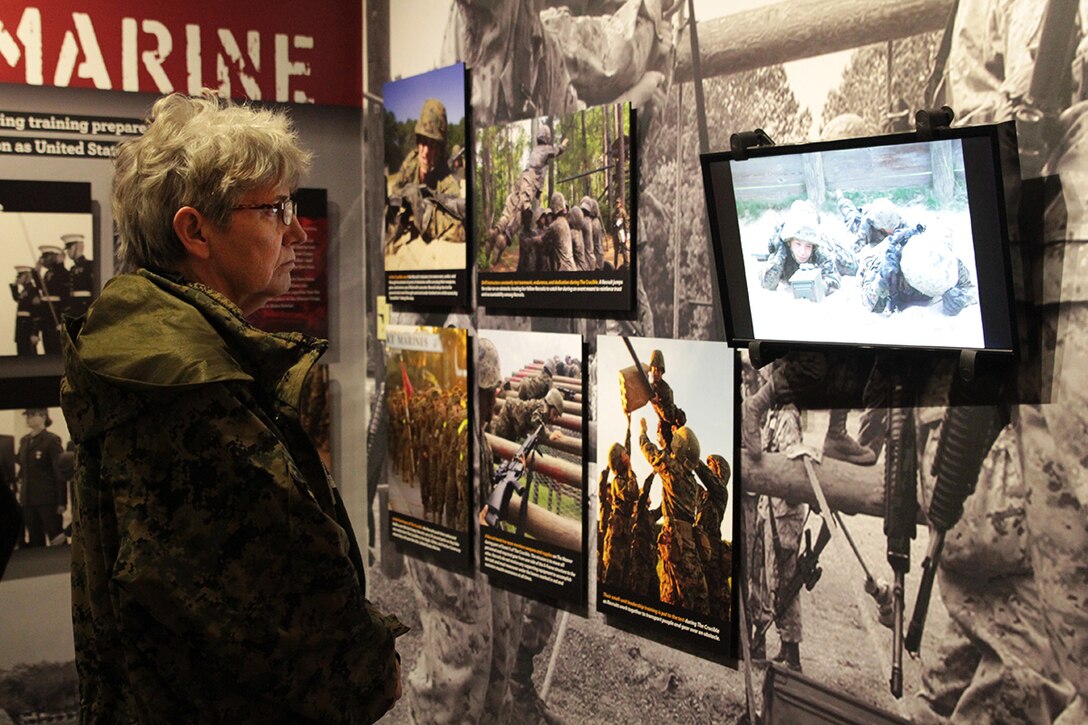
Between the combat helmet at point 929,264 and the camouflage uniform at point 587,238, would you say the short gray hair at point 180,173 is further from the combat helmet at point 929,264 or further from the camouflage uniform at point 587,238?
the camouflage uniform at point 587,238

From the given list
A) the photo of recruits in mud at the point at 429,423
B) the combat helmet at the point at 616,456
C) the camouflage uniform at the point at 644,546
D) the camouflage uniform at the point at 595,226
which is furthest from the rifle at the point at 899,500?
the photo of recruits in mud at the point at 429,423

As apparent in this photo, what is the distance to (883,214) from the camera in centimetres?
223

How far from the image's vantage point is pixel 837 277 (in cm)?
234

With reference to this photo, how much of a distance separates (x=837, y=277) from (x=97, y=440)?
153 cm

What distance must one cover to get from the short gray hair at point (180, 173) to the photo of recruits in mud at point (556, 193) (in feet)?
4.44

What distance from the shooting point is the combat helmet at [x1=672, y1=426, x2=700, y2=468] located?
2.87 m

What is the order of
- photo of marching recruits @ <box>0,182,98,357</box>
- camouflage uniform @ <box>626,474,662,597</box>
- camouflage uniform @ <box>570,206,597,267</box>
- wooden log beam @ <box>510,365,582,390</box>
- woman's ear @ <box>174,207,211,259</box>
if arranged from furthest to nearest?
photo of marching recruits @ <box>0,182,98,357</box> < wooden log beam @ <box>510,365,582,390</box> < camouflage uniform @ <box>570,206,597,267</box> < camouflage uniform @ <box>626,474,662,597</box> < woman's ear @ <box>174,207,211,259</box>

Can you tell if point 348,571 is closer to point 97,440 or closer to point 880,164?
point 97,440

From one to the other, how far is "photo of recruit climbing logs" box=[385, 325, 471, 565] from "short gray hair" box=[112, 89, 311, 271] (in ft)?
6.15

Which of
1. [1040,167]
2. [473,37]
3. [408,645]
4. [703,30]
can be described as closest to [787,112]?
[703,30]

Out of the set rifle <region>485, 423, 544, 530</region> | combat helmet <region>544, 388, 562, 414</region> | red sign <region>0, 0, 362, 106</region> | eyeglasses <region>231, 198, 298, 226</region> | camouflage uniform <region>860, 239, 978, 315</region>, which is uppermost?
red sign <region>0, 0, 362, 106</region>

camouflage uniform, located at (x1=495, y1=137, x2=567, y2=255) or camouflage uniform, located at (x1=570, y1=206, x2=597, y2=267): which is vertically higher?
camouflage uniform, located at (x1=495, y1=137, x2=567, y2=255)

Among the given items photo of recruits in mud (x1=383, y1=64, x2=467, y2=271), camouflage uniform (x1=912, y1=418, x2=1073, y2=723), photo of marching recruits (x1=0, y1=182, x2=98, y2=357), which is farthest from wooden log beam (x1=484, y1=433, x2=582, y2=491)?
photo of marching recruits (x1=0, y1=182, x2=98, y2=357)

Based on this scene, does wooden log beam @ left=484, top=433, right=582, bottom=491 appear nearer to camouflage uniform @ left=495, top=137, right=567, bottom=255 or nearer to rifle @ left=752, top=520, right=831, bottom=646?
camouflage uniform @ left=495, top=137, right=567, bottom=255
